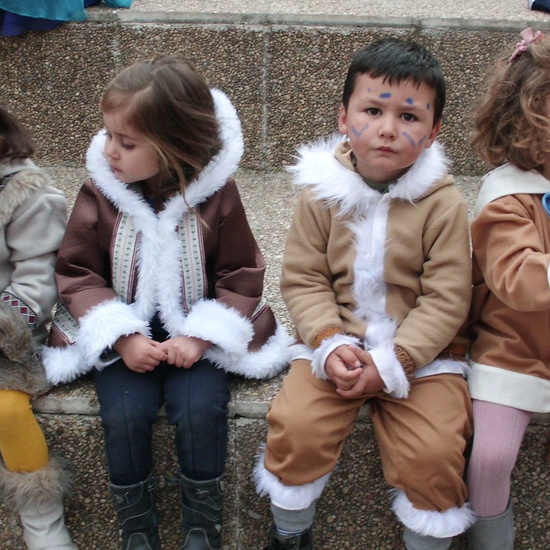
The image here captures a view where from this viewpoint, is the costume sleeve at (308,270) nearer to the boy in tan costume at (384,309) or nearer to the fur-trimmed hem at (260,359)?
the boy in tan costume at (384,309)

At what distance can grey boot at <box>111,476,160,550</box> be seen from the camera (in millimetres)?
1251

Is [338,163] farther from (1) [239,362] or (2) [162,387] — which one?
(2) [162,387]

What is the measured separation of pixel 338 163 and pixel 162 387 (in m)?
0.54

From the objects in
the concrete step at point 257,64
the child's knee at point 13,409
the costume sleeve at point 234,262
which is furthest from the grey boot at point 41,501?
the concrete step at point 257,64

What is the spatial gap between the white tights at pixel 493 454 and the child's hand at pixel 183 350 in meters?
0.51

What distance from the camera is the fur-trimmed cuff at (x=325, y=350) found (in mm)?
1192

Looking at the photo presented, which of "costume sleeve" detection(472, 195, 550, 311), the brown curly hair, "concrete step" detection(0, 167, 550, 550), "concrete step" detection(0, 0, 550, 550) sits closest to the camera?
"costume sleeve" detection(472, 195, 550, 311)

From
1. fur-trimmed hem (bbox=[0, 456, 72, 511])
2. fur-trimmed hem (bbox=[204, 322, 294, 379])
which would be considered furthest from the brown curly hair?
fur-trimmed hem (bbox=[0, 456, 72, 511])

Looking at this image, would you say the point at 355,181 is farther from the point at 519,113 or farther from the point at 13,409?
the point at 13,409

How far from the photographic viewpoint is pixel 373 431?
1.30m

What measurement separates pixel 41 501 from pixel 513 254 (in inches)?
38.1

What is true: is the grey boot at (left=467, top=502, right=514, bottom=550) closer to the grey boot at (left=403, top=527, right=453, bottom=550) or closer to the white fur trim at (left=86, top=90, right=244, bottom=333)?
the grey boot at (left=403, top=527, right=453, bottom=550)

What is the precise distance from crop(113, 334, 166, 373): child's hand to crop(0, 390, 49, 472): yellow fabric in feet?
0.68

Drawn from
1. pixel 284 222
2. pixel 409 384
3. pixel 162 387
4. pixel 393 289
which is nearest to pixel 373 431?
pixel 409 384
